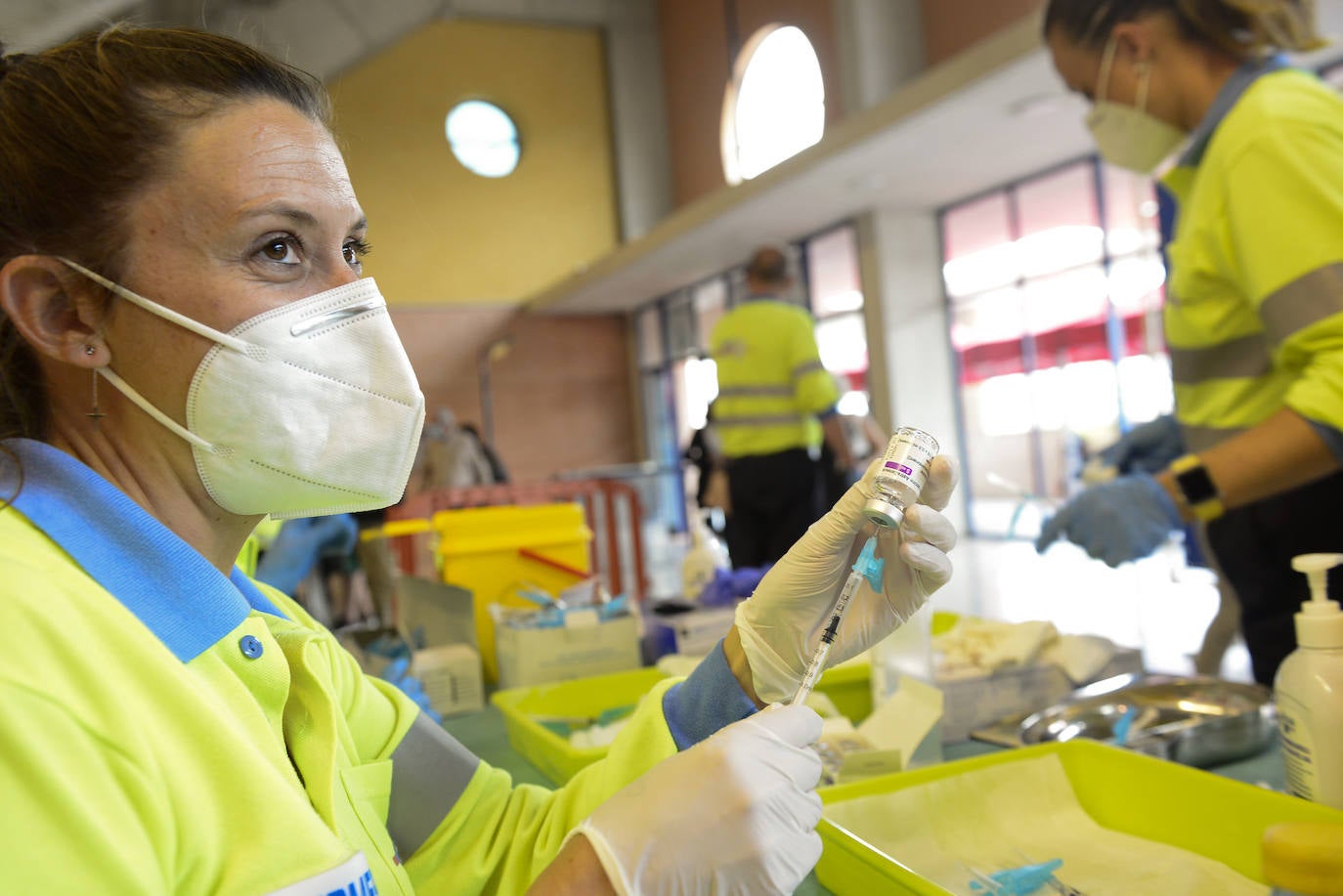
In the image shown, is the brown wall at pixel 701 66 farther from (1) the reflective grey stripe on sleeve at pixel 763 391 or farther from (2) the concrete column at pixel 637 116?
(1) the reflective grey stripe on sleeve at pixel 763 391

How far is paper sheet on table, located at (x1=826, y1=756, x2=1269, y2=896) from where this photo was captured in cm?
82

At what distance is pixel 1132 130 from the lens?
5.16 ft

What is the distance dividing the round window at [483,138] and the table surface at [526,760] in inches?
407

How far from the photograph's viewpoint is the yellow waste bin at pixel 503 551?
2072 millimetres

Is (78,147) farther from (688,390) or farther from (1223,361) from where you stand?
(688,390)

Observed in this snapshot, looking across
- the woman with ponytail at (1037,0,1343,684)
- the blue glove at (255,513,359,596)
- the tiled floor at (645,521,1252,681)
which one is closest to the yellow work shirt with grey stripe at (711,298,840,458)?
the tiled floor at (645,521,1252,681)

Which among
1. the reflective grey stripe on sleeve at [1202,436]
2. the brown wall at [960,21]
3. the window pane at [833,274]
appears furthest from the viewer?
the window pane at [833,274]

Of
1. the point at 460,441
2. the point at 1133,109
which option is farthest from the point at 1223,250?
the point at 460,441

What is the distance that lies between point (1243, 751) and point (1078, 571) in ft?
20.0

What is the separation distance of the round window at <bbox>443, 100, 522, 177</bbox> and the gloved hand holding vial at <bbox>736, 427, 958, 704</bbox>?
36.1 feet

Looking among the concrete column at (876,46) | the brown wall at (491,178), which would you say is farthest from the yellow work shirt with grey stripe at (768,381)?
the brown wall at (491,178)

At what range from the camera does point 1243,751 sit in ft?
3.51

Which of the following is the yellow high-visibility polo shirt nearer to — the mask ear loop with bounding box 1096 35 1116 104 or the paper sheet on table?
the paper sheet on table

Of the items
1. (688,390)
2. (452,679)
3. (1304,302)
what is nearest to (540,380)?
(688,390)
